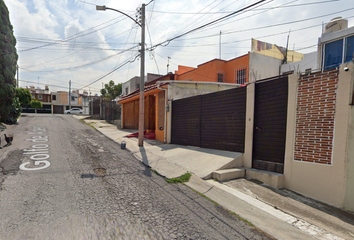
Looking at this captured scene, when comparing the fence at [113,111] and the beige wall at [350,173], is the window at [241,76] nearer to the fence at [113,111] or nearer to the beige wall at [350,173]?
the beige wall at [350,173]

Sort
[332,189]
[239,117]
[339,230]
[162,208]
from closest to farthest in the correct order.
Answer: [339,230] < [162,208] < [332,189] < [239,117]

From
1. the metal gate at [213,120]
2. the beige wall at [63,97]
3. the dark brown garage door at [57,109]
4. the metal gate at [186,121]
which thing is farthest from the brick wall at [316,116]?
the dark brown garage door at [57,109]

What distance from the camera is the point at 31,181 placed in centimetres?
453

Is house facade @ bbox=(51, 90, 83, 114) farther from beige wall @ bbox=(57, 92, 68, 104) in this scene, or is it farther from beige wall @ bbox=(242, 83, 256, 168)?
beige wall @ bbox=(242, 83, 256, 168)

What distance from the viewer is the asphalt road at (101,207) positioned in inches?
111

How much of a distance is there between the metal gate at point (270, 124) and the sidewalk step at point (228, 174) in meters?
0.52

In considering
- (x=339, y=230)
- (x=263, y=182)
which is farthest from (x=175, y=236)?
(x=263, y=182)

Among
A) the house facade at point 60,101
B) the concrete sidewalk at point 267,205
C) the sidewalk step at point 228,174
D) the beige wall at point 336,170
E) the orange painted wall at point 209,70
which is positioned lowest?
the concrete sidewalk at point 267,205

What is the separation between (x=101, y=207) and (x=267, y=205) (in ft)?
11.0

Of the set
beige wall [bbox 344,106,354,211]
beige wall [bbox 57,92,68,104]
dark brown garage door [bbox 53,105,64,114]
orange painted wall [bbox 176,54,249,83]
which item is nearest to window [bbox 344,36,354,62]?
beige wall [bbox 344,106,354,211]

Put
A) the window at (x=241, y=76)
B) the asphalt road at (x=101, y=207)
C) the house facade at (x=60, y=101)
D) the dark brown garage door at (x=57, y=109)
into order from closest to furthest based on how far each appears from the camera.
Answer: the asphalt road at (x=101, y=207) < the window at (x=241, y=76) < the house facade at (x=60, y=101) < the dark brown garage door at (x=57, y=109)

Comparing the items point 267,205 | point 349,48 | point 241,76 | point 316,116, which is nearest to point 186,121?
point 316,116

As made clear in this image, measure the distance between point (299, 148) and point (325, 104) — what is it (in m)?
1.17

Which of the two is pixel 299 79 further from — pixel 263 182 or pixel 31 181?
pixel 31 181
